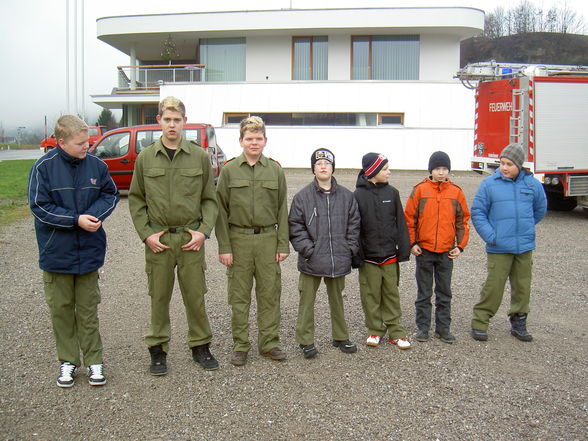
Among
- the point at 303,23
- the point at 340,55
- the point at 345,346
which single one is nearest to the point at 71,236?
the point at 345,346

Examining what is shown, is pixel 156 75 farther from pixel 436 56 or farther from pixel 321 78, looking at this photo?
pixel 436 56

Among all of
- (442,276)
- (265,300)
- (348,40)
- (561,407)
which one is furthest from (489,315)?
(348,40)

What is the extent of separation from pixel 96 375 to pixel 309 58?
27.1 m

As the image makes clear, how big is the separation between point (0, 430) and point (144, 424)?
0.87m

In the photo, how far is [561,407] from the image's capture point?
3984 millimetres

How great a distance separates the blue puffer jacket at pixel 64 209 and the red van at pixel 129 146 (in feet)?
34.6

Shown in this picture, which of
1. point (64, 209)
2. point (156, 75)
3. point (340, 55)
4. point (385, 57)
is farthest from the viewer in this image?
point (156, 75)

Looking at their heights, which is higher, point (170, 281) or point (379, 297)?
point (170, 281)

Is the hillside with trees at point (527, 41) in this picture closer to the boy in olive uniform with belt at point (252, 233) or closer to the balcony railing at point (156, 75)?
the balcony railing at point (156, 75)

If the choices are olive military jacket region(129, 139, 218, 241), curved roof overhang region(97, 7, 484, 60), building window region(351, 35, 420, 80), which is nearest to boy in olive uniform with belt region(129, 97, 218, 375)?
olive military jacket region(129, 139, 218, 241)

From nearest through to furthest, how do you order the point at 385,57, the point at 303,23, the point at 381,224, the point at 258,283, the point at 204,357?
1. the point at 204,357
2. the point at 258,283
3. the point at 381,224
4. the point at 303,23
5. the point at 385,57

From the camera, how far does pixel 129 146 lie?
15.3 meters

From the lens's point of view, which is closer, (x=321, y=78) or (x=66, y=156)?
(x=66, y=156)

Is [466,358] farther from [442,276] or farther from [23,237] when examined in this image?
[23,237]
